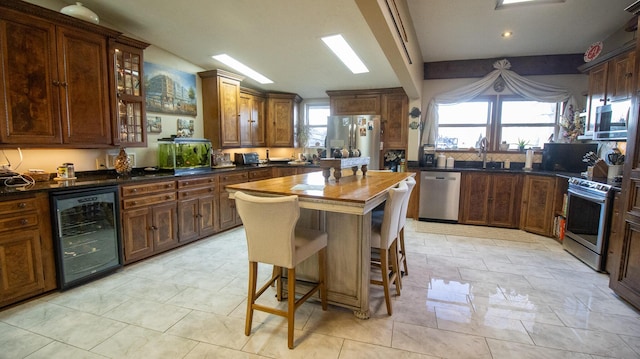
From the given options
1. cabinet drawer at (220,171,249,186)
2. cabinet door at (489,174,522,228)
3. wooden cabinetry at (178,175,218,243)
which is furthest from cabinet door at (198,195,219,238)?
cabinet door at (489,174,522,228)

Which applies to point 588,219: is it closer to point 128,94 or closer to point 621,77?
point 621,77

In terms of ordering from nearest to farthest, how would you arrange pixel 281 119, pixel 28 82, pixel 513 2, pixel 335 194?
pixel 335 194 → pixel 28 82 → pixel 513 2 → pixel 281 119

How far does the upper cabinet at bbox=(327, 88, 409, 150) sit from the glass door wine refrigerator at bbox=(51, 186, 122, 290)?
13.5ft

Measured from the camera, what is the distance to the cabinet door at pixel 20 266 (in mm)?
2309

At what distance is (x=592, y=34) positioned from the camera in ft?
13.4

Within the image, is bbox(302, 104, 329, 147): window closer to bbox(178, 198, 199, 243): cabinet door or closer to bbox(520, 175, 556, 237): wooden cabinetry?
bbox(178, 198, 199, 243): cabinet door

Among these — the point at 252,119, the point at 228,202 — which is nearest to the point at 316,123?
the point at 252,119

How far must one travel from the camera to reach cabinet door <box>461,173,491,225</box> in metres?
4.77

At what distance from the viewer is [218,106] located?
4.69 m

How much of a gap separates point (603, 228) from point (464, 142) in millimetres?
2630

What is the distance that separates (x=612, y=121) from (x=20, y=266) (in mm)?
5951

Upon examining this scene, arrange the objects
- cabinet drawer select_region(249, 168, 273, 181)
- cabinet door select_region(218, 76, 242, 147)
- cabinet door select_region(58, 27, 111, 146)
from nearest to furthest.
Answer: cabinet door select_region(58, 27, 111, 146)
cabinet door select_region(218, 76, 242, 147)
cabinet drawer select_region(249, 168, 273, 181)

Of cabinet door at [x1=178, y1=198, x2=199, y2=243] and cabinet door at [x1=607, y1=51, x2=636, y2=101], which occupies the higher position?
cabinet door at [x1=607, y1=51, x2=636, y2=101]

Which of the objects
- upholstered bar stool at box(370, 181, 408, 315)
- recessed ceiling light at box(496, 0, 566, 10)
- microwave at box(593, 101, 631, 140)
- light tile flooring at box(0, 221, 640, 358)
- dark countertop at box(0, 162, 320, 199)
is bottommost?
light tile flooring at box(0, 221, 640, 358)
